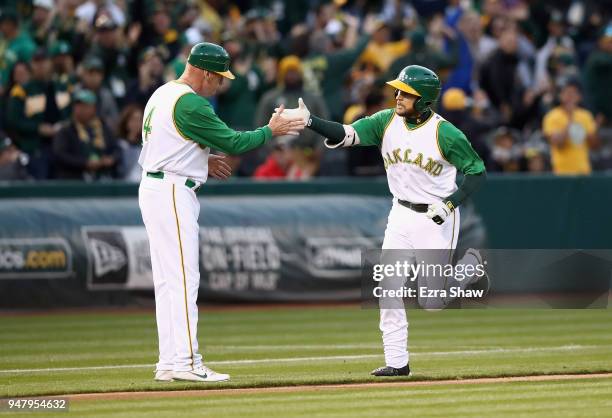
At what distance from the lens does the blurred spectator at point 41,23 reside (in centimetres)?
2042

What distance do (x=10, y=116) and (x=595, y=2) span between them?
13.1 m

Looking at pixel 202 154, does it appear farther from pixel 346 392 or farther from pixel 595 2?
pixel 595 2

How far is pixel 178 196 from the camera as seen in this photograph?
10.5 m

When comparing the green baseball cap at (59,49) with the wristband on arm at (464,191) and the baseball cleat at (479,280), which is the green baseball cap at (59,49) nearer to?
the baseball cleat at (479,280)

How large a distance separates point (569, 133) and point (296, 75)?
4116 millimetres

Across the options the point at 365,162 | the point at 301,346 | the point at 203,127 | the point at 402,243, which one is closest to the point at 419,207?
the point at 402,243

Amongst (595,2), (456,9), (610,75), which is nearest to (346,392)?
(610,75)

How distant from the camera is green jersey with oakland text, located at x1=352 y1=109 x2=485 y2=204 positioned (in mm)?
10867

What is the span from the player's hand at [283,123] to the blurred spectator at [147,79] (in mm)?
8714

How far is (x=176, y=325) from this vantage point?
34.4 feet

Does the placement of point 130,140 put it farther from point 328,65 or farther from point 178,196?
point 178,196

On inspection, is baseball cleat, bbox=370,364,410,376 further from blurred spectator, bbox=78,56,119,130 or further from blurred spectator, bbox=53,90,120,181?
blurred spectator, bbox=78,56,119,130

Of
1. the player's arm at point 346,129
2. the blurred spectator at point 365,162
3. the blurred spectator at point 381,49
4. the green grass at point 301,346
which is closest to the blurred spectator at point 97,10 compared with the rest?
the blurred spectator at point 381,49

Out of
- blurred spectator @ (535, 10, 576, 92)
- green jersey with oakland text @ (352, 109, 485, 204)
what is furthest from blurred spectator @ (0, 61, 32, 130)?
blurred spectator @ (535, 10, 576, 92)
